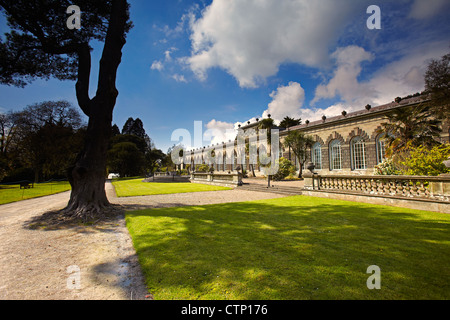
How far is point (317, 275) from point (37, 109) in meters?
48.7

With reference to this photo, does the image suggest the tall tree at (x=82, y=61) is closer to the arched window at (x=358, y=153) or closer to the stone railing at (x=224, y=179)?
the stone railing at (x=224, y=179)

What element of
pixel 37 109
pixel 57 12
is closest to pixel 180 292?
pixel 57 12

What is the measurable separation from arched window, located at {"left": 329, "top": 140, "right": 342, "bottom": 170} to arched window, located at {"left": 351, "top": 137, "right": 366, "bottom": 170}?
1.47 metres

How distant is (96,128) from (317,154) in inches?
1003

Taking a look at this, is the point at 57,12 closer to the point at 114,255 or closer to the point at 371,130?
the point at 114,255

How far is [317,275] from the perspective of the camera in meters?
2.80

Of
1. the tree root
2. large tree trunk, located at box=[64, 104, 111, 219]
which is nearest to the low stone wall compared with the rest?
the tree root

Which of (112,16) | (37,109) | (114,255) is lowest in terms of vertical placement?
(114,255)

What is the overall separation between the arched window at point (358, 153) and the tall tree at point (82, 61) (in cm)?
2398

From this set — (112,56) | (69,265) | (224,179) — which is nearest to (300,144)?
(224,179)

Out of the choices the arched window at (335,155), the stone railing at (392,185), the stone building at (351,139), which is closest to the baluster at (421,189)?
the stone railing at (392,185)

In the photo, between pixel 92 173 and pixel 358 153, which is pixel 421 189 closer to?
pixel 92 173

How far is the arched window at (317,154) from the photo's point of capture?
25438 millimetres
